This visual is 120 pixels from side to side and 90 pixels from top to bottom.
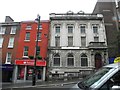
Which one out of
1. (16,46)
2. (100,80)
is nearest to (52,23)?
(16,46)

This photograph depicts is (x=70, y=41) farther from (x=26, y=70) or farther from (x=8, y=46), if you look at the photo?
(x=8, y=46)

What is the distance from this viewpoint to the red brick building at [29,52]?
23.1 m

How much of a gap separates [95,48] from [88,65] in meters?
2.91

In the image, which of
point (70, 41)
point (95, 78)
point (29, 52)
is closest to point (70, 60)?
point (70, 41)

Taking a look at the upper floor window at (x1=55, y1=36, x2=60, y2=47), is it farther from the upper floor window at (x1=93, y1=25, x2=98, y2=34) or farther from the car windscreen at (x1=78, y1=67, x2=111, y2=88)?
the car windscreen at (x1=78, y1=67, x2=111, y2=88)

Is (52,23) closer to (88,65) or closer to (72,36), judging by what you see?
(72,36)

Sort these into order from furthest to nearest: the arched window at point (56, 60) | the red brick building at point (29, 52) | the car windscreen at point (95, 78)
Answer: the arched window at point (56, 60) < the red brick building at point (29, 52) < the car windscreen at point (95, 78)

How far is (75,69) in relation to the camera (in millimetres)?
22984

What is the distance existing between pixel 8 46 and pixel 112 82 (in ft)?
78.8

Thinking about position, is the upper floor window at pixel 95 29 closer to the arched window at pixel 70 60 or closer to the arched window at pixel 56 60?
the arched window at pixel 70 60

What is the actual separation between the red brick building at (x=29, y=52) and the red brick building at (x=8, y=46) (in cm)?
89

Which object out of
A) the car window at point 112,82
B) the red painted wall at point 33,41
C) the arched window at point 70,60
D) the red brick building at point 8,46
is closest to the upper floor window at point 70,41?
the arched window at point 70,60

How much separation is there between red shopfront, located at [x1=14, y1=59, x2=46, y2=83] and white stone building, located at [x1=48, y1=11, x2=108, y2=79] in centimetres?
131

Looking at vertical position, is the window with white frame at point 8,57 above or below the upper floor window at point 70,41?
below
